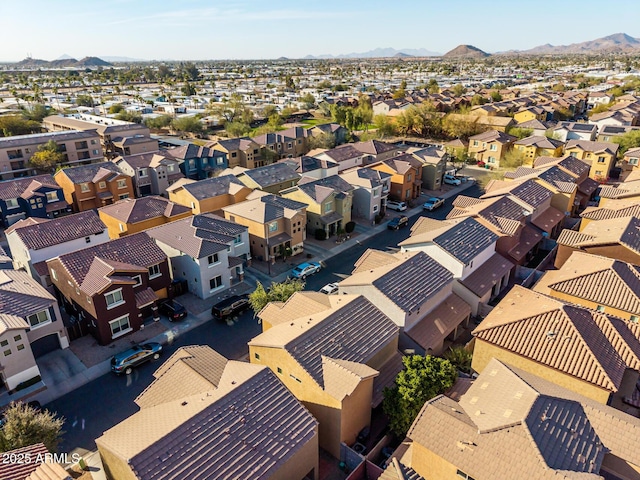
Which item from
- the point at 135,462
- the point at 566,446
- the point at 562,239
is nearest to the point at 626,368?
the point at 566,446

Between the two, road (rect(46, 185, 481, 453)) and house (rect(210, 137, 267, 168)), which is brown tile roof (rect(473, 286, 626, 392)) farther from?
house (rect(210, 137, 267, 168))

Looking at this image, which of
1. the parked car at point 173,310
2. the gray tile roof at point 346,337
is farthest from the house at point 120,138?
the gray tile roof at point 346,337

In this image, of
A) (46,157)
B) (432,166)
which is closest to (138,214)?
(46,157)

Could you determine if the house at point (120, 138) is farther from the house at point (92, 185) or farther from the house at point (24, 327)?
the house at point (24, 327)

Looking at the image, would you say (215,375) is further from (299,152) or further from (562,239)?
(299,152)

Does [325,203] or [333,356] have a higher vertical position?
[325,203]

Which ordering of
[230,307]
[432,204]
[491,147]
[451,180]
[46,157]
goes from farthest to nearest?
1. [491,147]
2. [451,180]
3. [46,157]
4. [432,204]
5. [230,307]

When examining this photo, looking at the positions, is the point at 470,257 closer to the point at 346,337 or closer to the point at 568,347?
the point at 568,347
